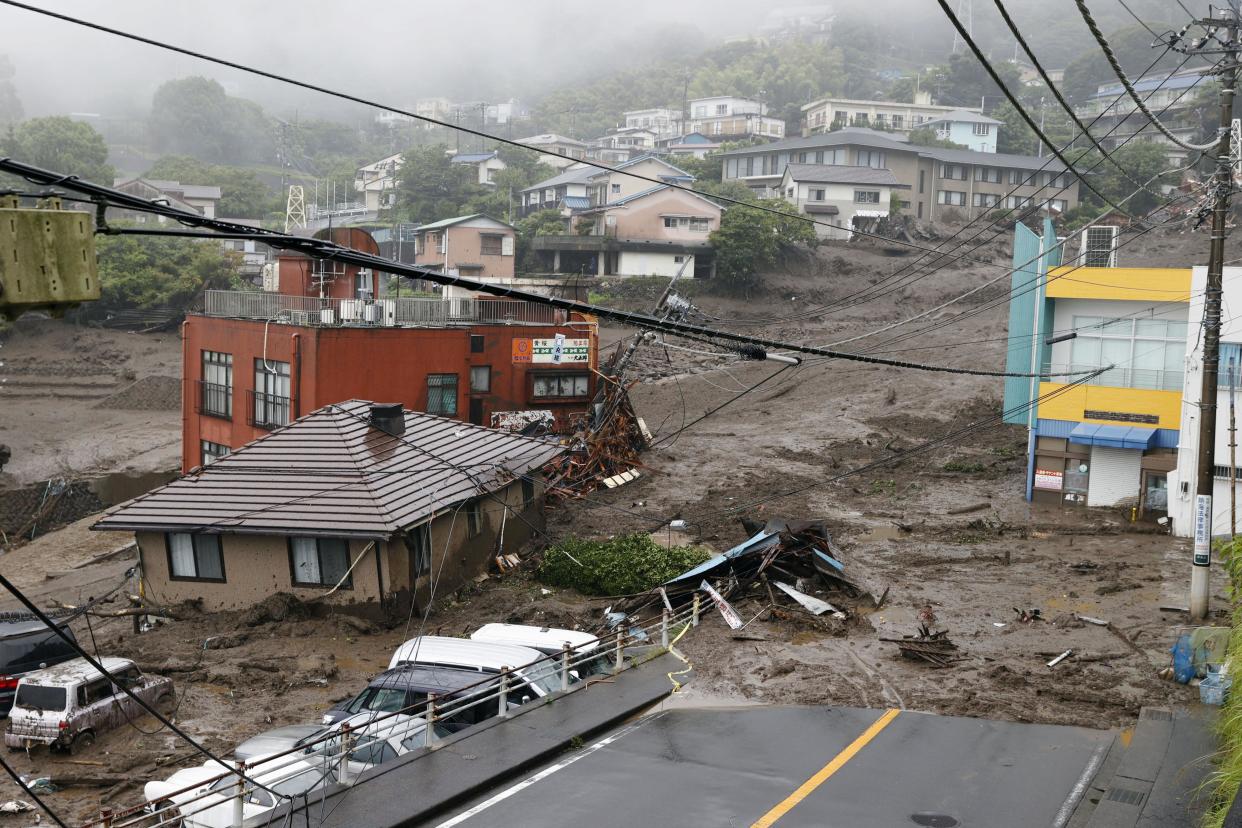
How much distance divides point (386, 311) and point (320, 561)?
16.2 meters

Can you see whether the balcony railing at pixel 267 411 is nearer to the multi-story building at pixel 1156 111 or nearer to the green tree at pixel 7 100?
the multi-story building at pixel 1156 111

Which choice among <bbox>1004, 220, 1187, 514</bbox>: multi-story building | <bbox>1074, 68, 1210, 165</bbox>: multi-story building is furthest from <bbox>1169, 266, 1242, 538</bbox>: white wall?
<bbox>1074, 68, 1210, 165</bbox>: multi-story building

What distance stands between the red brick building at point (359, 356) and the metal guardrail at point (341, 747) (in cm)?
1937

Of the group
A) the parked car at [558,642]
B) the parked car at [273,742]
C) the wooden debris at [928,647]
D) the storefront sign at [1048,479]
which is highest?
the storefront sign at [1048,479]

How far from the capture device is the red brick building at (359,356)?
35.2 m

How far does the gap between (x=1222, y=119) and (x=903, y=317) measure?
A: 46955 mm

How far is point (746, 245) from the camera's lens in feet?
232

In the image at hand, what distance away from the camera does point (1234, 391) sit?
86.0 feet

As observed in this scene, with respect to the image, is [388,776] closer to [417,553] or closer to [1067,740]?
[1067,740]

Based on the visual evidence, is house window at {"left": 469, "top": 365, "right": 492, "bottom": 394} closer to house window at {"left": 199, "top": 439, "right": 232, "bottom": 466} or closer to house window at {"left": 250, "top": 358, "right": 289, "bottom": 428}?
house window at {"left": 250, "top": 358, "right": 289, "bottom": 428}

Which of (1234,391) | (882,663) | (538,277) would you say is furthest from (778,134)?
(882,663)

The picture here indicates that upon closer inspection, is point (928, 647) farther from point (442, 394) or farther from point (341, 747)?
point (442, 394)

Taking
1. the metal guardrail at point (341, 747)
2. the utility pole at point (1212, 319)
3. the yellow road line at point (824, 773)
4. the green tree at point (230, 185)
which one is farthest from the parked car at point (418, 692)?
the green tree at point (230, 185)

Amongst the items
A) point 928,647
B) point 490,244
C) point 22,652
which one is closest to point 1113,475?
point 928,647
